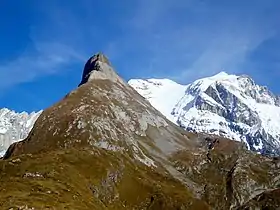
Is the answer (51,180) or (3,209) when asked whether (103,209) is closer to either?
(51,180)

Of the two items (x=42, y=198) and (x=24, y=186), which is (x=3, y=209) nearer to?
(x=42, y=198)

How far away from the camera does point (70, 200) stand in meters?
170

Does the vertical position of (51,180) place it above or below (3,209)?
above

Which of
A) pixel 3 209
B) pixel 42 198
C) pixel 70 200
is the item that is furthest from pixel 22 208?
pixel 70 200

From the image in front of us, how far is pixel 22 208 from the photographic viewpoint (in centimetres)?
13138

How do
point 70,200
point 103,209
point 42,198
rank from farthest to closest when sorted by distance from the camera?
1. point 103,209
2. point 70,200
3. point 42,198

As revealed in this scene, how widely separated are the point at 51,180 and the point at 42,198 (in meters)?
41.5

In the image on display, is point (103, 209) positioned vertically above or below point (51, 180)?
below

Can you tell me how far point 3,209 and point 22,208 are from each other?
459cm

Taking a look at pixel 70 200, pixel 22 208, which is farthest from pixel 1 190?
pixel 22 208

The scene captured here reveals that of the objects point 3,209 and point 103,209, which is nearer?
point 3,209

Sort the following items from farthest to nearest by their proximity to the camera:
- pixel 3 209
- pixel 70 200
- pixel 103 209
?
pixel 103 209 → pixel 70 200 → pixel 3 209

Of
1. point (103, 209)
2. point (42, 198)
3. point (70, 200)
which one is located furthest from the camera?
point (103, 209)

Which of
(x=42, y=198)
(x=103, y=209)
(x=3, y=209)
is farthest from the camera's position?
(x=103, y=209)
